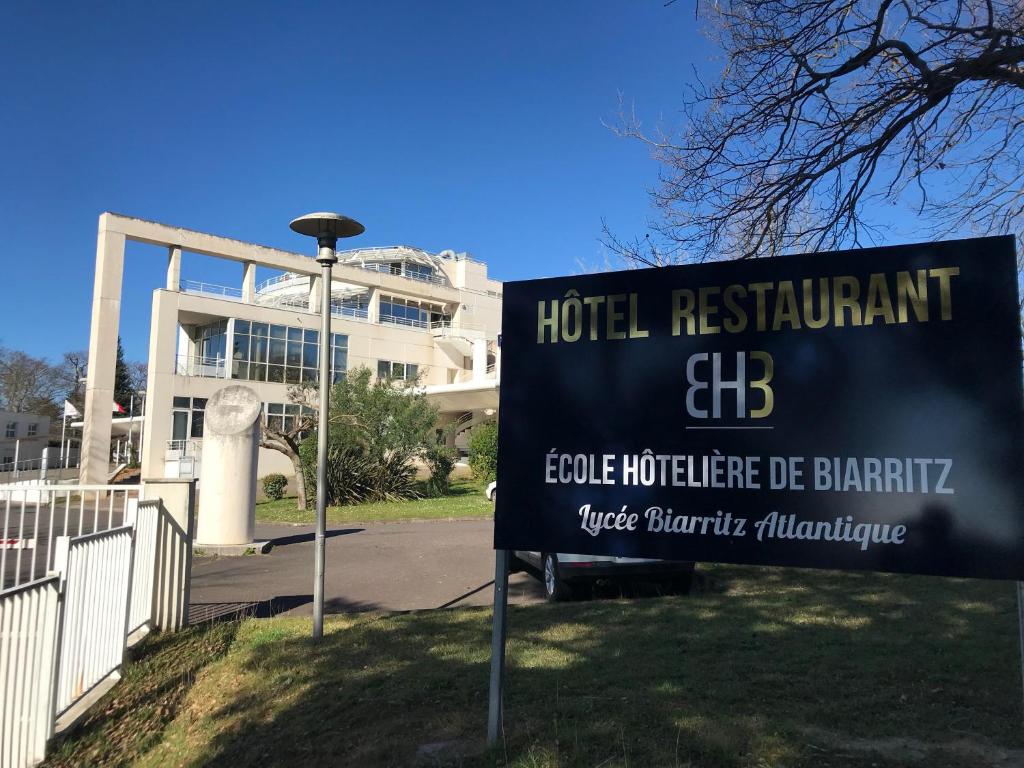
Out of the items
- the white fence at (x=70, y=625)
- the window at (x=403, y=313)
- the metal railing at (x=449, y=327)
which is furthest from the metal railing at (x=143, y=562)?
the metal railing at (x=449, y=327)

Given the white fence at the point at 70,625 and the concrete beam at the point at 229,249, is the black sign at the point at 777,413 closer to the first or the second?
the white fence at the point at 70,625

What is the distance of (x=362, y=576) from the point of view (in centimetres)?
1120

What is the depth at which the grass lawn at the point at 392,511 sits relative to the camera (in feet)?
65.5

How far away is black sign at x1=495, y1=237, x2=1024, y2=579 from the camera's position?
3.51 meters

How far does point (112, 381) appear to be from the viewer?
35.6 m

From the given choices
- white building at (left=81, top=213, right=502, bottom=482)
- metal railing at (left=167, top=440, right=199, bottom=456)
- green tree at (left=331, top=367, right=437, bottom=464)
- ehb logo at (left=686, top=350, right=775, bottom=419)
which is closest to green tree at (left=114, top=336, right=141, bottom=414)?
white building at (left=81, top=213, right=502, bottom=482)

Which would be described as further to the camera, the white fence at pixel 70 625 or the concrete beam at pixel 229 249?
the concrete beam at pixel 229 249

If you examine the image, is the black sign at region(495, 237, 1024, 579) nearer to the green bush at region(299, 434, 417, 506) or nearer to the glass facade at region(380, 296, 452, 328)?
the green bush at region(299, 434, 417, 506)

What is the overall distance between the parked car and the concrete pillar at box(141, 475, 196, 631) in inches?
152

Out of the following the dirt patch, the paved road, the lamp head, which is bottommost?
the paved road

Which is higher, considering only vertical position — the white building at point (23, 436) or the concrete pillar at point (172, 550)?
the white building at point (23, 436)

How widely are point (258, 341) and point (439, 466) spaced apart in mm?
17962

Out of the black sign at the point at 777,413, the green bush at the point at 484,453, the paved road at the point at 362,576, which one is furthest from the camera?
the green bush at the point at 484,453

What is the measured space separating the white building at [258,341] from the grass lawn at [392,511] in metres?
5.50
